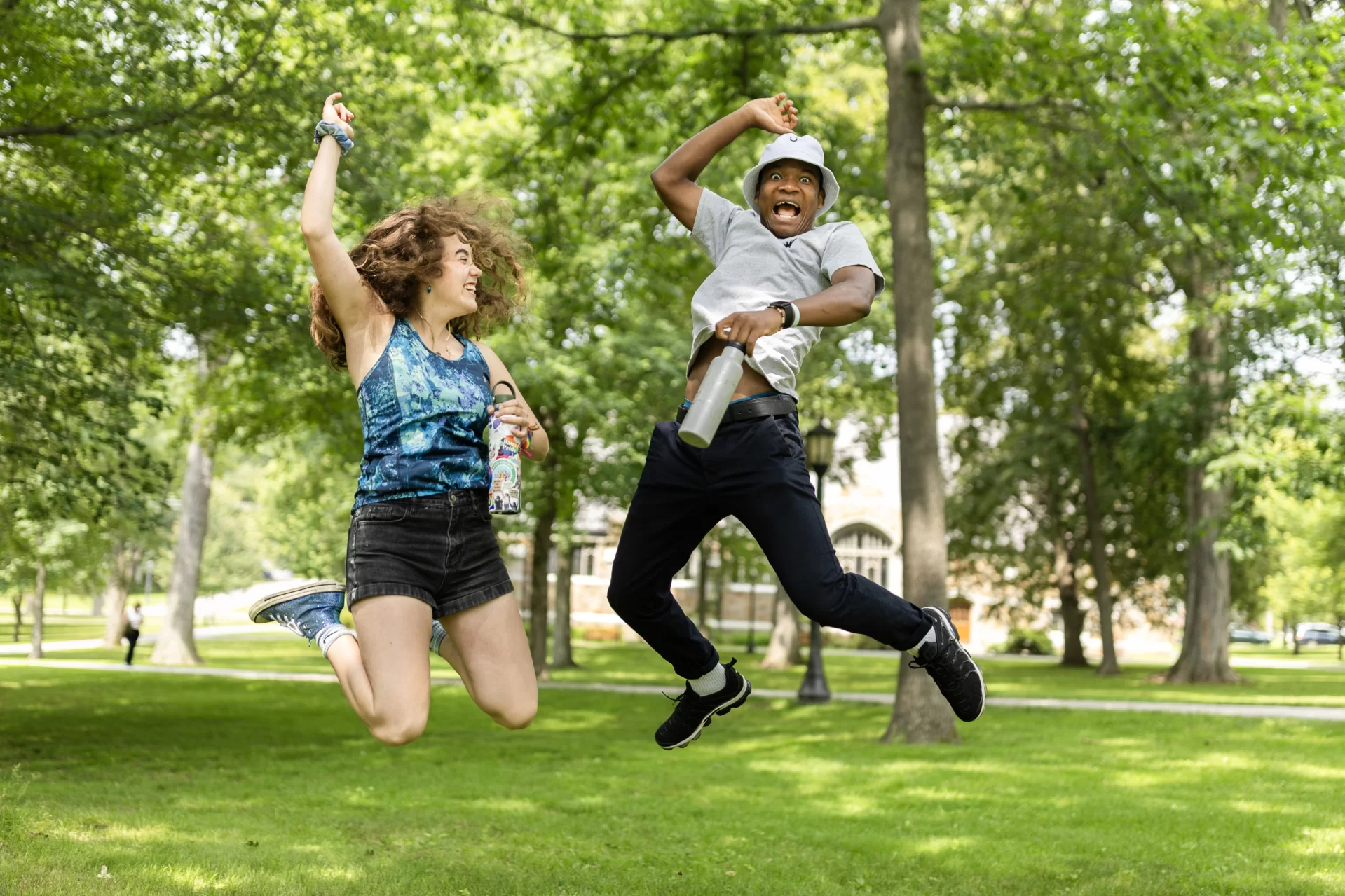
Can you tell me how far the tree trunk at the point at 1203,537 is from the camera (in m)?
26.7

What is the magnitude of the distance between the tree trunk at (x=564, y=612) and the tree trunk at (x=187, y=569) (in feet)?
A: 31.0

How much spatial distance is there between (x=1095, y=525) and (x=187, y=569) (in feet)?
81.3

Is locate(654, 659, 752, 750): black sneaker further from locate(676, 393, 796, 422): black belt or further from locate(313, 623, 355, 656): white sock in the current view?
locate(313, 623, 355, 656): white sock

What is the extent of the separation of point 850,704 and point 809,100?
1044 cm

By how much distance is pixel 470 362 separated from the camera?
5316mm

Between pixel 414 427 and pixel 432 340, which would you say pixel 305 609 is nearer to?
pixel 414 427

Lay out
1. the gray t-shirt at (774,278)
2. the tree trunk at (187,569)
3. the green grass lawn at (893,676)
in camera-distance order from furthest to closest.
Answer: the tree trunk at (187,569) < the green grass lawn at (893,676) < the gray t-shirt at (774,278)

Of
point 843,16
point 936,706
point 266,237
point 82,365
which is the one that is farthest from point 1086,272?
point 82,365

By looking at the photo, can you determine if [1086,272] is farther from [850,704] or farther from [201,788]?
[201,788]

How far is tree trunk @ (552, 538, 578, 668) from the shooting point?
35062mm

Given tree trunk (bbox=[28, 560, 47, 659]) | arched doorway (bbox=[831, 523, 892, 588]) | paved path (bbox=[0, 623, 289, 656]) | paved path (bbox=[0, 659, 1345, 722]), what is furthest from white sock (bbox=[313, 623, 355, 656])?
arched doorway (bbox=[831, 523, 892, 588])

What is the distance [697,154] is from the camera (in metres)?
5.63

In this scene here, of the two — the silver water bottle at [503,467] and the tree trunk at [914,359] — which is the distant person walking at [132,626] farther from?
the silver water bottle at [503,467]

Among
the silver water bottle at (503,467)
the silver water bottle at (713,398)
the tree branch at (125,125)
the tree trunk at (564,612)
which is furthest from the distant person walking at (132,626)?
the silver water bottle at (713,398)
